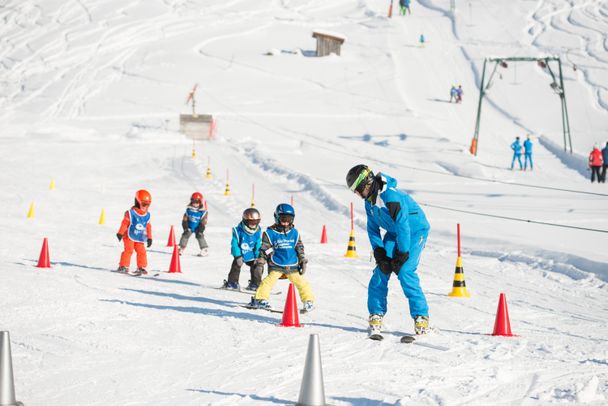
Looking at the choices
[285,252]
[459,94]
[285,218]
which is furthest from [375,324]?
[459,94]

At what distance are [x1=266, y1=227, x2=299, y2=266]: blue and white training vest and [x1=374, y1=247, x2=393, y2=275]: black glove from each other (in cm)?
206

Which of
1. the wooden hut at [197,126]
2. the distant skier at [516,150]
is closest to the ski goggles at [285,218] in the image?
the distant skier at [516,150]

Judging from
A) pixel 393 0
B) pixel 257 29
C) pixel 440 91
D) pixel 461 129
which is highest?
pixel 393 0

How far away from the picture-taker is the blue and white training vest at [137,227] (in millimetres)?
14281

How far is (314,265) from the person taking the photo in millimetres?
16031

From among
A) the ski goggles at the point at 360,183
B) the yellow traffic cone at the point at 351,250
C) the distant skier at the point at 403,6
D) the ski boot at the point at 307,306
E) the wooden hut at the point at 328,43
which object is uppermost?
the distant skier at the point at 403,6

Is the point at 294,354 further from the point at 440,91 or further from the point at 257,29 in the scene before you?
the point at 257,29

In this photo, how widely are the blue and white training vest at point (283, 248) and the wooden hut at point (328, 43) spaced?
57811mm

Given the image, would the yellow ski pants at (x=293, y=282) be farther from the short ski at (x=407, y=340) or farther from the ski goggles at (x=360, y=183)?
the ski goggles at (x=360, y=183)

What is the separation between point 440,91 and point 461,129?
10.6m

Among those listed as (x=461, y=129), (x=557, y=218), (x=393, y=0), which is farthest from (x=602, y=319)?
(x=393, y=0)

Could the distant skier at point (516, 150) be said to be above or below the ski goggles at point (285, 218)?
above

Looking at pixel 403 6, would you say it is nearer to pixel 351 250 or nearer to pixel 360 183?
pixel 351 250

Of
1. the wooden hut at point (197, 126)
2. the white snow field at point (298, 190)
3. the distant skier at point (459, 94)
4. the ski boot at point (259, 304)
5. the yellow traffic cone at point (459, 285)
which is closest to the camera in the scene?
the white snow field at point (298, 190)
